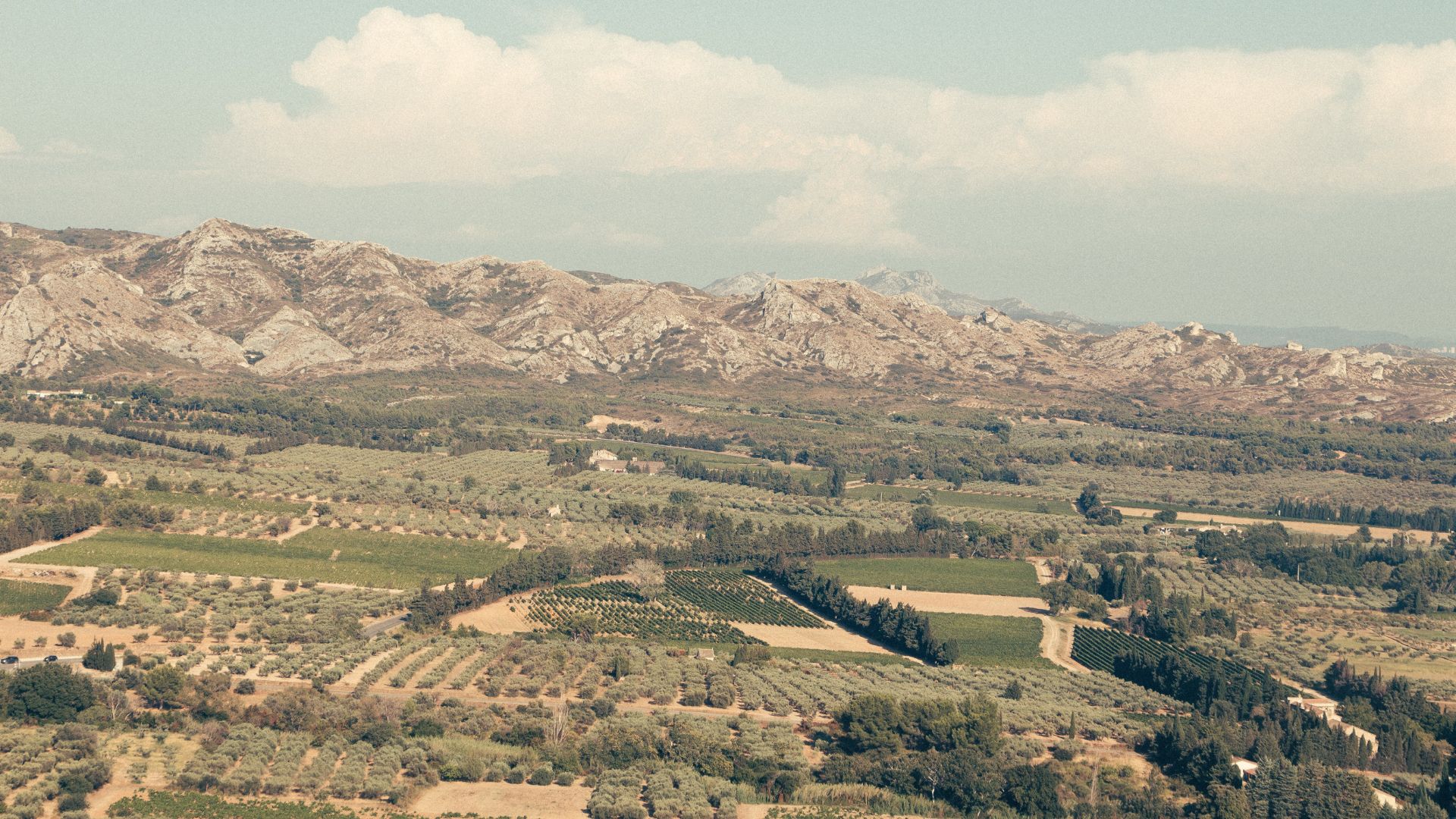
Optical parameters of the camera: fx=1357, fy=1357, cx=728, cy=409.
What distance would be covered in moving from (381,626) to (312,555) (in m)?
30.6

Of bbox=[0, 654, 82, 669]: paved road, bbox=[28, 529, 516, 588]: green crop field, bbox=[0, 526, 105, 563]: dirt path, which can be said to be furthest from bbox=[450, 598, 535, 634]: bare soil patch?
bbox=[0, 526, 105, 563]: dirt path

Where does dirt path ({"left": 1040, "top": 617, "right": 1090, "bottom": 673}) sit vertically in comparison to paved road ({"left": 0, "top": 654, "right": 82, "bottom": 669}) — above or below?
above

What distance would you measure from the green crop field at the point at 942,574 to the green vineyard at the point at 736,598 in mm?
11586

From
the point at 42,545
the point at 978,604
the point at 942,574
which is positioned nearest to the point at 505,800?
the point at 978,604

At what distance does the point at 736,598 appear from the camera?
469 ft

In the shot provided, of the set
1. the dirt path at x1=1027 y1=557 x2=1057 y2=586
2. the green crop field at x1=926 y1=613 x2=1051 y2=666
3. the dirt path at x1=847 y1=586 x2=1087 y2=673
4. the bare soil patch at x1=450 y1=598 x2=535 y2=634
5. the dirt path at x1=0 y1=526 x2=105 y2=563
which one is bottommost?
the dirt path at x1=0 y1=526 x2=105 y2=563

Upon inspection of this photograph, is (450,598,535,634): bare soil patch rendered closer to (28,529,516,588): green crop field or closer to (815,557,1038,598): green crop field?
(28,529,516,588): green crop field

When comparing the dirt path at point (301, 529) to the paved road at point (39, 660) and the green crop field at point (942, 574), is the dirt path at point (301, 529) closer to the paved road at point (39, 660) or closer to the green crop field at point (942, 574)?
the paved road at point (39, 660)

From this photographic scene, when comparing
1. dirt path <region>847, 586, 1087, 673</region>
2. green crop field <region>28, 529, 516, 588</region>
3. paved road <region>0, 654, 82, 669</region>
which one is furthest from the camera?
green crop field <region>28, 529, 516, 588</region>

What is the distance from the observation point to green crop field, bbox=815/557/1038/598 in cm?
15262

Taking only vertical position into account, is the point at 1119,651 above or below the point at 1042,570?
below

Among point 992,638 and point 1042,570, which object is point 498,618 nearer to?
point 992,638

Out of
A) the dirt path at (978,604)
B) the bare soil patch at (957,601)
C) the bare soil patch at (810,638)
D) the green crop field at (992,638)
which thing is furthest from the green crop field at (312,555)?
the green crop field at (992,638)

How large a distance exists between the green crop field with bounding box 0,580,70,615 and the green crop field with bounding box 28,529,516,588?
8290mm
